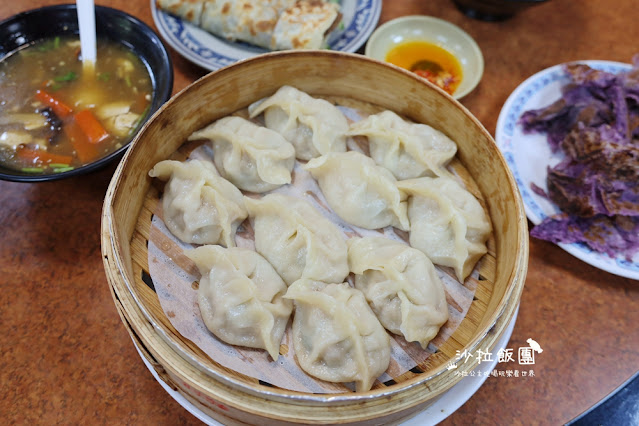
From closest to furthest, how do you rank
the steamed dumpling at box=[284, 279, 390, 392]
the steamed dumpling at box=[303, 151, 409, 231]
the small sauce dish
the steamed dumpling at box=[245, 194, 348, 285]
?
the steamed dumpling at box=[284, 279, 390, 392]
the steamed dumpling at box=[245, 194, 348, 285]
the steamed dumpling at box=[303, 151, 409, 231]
the small sauce dish

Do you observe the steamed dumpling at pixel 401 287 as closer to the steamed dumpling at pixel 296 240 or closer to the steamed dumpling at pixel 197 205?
the steamed dumpling at pixel 296 240

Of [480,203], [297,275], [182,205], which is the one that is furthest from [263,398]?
[480,203]

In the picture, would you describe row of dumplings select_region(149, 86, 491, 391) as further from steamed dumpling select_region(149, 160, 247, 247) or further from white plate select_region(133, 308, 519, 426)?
white plate select_region(133, 308, 519, 426)

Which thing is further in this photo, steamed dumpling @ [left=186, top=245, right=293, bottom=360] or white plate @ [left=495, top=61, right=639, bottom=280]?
white plate @ [left=495, top=61, right=639, bottom=280]

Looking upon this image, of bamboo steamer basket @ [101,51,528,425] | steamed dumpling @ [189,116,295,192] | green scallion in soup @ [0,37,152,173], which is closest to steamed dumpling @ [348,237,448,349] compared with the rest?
bamboo steamer basket @ [101,51,528,425]

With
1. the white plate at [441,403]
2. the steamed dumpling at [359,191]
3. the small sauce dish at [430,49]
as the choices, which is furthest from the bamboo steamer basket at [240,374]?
the small sauce dish at [430,49]

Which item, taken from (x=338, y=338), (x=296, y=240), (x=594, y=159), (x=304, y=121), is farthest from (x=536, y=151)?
(x=338, y=338)

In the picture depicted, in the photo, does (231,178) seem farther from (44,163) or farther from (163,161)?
(44,163)

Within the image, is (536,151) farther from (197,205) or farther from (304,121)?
(197,205)
